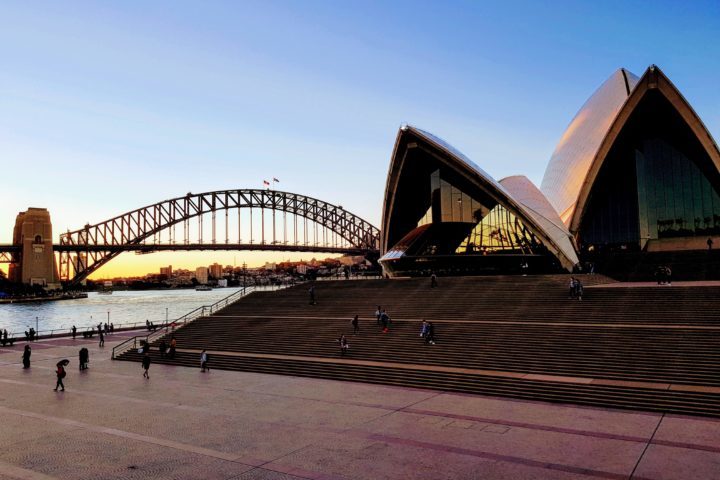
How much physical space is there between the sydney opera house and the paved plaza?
19.8m

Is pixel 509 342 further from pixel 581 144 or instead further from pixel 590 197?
pixel 581 144

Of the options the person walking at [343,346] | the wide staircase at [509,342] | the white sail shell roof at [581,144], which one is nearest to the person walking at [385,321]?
the wide staircase at [509,342]

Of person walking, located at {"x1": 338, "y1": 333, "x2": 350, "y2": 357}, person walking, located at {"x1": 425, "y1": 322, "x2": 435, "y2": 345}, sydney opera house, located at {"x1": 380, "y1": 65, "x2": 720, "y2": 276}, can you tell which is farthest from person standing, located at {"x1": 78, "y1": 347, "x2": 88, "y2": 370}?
sydney opera house, located at {"x1": 380, "y1": 65, "x2": 720, "y2": 276}

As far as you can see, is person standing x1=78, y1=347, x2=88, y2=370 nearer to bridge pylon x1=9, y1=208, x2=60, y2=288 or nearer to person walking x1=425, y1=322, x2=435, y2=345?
person walking x1=425, y1=322, x2=435, y2=345

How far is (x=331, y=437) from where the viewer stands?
9.84 meters

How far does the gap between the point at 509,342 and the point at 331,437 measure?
26.8ft

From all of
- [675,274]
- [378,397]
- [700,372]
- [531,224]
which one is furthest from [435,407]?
[531,224]

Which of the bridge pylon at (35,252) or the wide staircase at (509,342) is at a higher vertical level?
the bridge pylon at (35,252)

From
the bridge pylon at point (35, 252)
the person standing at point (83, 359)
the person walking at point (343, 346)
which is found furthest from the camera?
the bridge pylon at point (35, 252)

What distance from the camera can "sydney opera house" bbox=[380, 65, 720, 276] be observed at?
3123 centimetres

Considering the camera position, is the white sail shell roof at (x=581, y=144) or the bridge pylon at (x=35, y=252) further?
the bridge pylon at (x=35, y=252)

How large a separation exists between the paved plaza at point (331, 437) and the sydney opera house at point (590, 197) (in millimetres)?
19841

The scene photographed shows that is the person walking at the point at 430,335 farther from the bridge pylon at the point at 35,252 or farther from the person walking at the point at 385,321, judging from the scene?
the bridge pylon at the point at 35,252

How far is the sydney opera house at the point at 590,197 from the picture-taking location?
31234 millimetres
